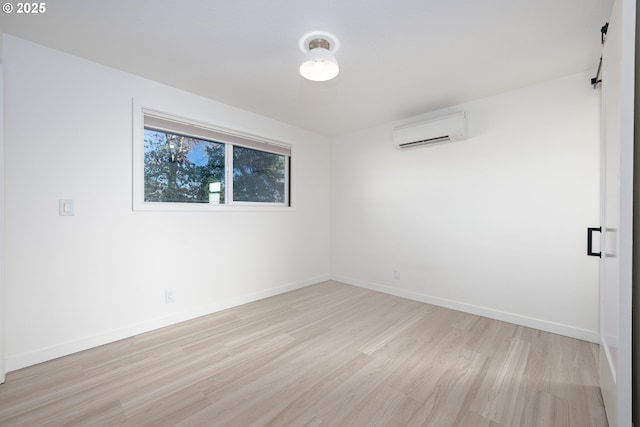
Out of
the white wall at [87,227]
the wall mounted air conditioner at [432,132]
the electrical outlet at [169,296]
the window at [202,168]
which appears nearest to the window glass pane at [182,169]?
the window at [202,168]

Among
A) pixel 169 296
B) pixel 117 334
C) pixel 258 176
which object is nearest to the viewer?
pixel 117 334

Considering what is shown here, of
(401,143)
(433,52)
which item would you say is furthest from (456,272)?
(433,52)

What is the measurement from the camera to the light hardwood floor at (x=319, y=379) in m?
1.52

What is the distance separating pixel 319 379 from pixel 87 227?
2.25 m

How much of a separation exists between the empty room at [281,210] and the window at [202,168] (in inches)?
1.1

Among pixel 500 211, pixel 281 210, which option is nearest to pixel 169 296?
Answer: pixel 281 210

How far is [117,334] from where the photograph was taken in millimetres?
2371

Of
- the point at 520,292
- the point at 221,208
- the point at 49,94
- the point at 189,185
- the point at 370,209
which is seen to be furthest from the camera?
the point at 370,209

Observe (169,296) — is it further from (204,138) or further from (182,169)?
(204,138)

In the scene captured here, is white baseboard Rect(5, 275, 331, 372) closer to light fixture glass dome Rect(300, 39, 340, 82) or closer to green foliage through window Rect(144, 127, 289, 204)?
green foliage through window Rect(144, 127, 289, 204)

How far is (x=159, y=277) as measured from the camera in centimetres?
265

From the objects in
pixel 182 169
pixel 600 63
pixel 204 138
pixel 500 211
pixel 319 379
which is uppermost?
pixel 600 63

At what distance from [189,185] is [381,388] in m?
2.66

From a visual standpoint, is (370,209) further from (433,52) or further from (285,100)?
(433,52)
